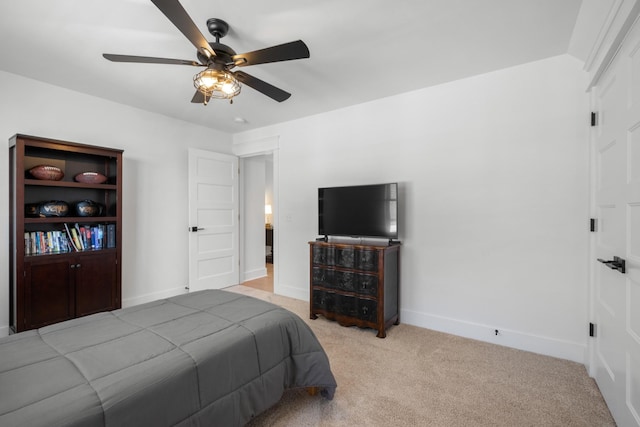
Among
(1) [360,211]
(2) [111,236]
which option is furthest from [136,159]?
(1) [360,211]

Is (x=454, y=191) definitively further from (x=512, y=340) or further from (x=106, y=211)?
(x=106, y=211)

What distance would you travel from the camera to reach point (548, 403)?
6.20 ft

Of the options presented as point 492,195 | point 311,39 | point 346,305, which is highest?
point 311,39

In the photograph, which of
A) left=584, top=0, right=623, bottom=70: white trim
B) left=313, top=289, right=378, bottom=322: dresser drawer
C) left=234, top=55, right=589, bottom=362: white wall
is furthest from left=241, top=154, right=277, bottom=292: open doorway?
left=584, top=0, right=623, bottom=70: white trim

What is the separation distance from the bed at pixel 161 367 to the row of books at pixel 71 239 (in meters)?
1.76

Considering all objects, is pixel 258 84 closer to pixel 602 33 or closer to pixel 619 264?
pixel 602 33

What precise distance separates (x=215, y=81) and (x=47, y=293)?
2603 millimetres

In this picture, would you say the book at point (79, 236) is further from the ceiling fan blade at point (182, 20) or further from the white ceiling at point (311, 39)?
the ceiling fan blade at point (182, 20)

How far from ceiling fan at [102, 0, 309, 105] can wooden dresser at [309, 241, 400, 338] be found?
169 cm

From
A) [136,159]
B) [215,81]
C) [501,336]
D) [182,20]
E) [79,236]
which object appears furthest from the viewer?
[136,159]

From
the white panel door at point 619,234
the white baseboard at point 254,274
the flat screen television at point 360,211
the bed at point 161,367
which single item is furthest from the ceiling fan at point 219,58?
the white baseboard at point 254,274

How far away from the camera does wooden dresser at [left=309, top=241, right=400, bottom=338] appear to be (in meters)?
2.91

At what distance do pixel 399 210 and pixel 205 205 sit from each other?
2.85m

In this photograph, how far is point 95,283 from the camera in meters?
3.07
